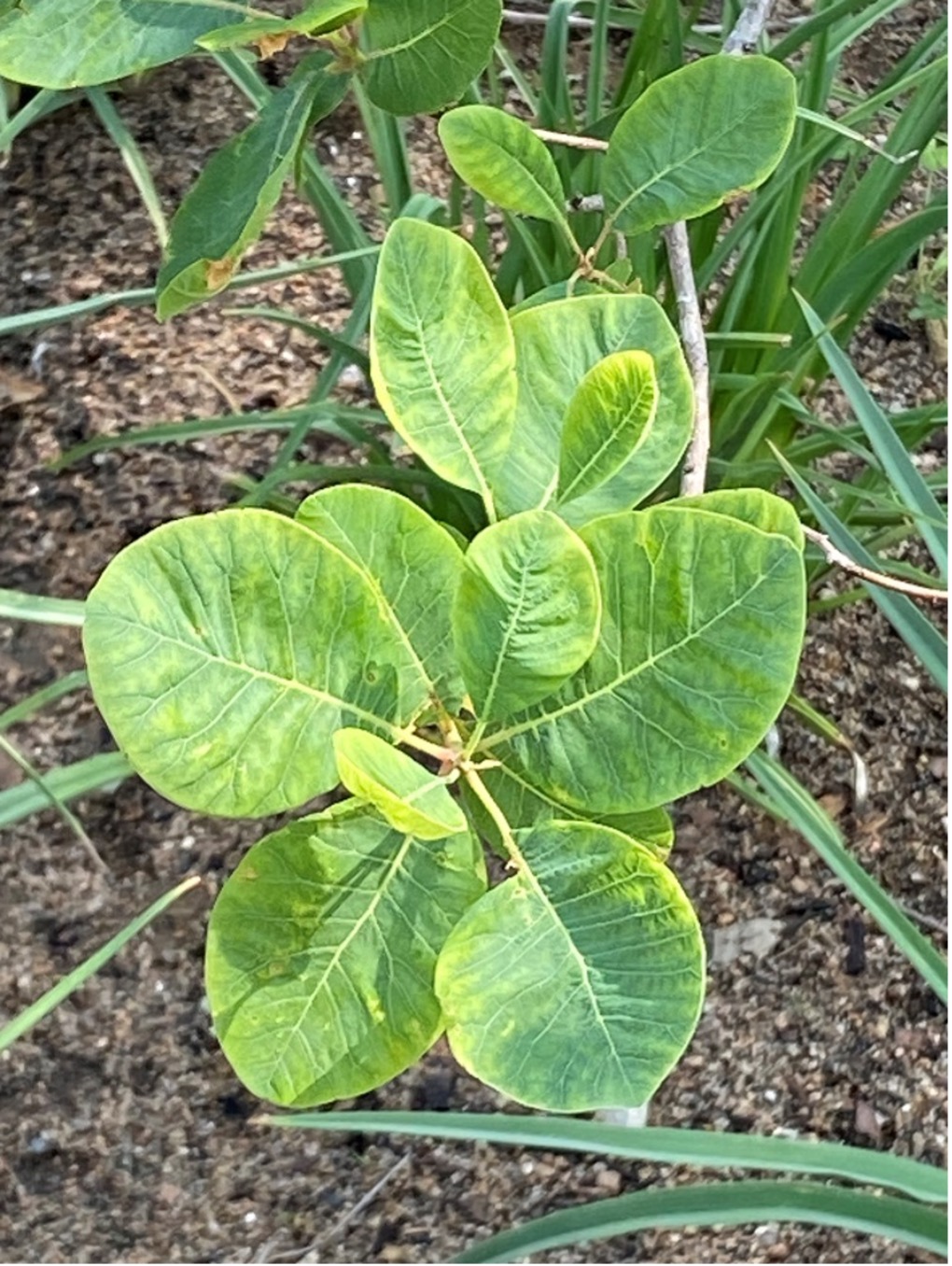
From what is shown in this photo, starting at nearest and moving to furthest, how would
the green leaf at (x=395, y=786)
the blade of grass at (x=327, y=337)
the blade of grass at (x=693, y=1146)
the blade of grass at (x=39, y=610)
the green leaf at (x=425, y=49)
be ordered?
1. the green leaf at (x=395, y=786)
2. the green leaf at (x=425, y=49)
3. the blade of grass at (x=693, y=1146)
4. the blade of grass at (x=39, y=610)
5. the blade of grass at (x=327, y=337)

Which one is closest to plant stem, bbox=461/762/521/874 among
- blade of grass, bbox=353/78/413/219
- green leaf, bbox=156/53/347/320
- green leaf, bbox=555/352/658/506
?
green leaf, bbox=555/352/658/506

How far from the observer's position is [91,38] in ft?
1.60

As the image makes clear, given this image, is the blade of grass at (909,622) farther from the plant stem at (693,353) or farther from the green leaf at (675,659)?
the green leaf at (675,659)

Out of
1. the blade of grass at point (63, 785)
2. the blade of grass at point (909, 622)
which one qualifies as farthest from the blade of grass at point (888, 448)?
the blade of grass at point (63, 785)

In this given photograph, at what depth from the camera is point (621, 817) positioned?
514mm

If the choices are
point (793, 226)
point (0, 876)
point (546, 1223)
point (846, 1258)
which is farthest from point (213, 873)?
point (793, 226)

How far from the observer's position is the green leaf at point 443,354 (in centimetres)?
44

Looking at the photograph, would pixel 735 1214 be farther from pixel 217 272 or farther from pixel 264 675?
pixel 217 272

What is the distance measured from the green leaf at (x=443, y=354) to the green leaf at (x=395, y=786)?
0.35 feet

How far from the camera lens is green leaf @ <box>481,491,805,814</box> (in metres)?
0.40

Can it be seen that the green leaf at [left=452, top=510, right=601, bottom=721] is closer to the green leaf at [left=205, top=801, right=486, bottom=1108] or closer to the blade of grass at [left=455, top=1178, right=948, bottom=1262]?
the green leaf at [left=205, top=801, right=486, bottom=1108]

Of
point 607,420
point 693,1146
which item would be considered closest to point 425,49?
Result: point 607,420

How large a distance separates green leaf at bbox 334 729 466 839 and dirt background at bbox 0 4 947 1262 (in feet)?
2.05

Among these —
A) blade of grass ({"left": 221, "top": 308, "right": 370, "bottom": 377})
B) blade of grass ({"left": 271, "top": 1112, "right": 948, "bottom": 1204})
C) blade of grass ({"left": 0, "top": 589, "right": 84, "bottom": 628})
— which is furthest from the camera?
blade of grass ({"left": 221, "top": 308, "right": 370, "bottom": 377})
